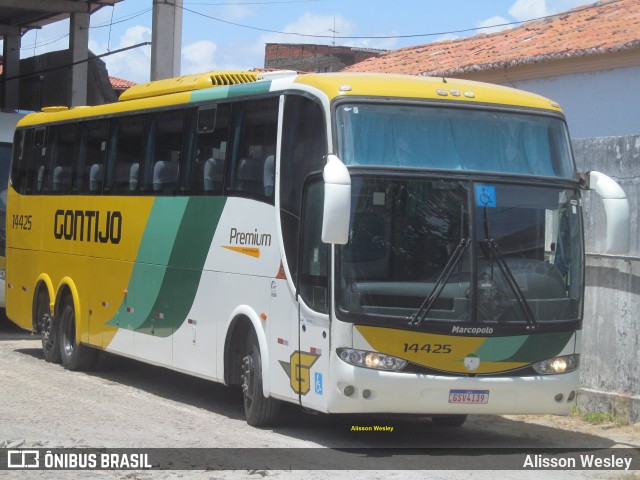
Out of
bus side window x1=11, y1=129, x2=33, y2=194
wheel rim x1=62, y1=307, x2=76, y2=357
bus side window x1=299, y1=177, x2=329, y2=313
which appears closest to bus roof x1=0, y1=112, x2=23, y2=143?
bus side window x1=11, y1=129, x2=33, y2=194

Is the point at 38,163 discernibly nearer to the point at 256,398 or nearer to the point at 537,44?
the point at 256,398

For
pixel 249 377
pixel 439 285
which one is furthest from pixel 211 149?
pixel 439 285

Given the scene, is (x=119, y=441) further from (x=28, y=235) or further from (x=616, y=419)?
(x=28, y=235)

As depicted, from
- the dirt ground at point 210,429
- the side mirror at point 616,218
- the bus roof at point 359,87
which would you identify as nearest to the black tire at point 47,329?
the dirt ground at point 210,429

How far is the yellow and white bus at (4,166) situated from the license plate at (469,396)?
10770 mm

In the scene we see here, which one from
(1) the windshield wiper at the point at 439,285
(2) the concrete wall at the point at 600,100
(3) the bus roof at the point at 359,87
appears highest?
(2) the concrete wall at the point at 600,100

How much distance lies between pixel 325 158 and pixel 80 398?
181 inches

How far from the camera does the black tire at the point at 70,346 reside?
15.2m

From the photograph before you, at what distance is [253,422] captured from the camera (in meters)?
11.0

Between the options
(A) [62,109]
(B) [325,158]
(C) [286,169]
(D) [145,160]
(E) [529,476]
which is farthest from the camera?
(A) [62,109]

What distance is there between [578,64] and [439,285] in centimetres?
913

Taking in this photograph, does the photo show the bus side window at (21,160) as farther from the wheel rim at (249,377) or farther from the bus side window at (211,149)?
the wheel rim at (249,377)

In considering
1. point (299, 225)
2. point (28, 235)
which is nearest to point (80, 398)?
point (299, 225)

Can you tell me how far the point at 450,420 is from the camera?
11789 mm
